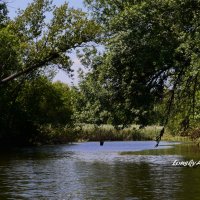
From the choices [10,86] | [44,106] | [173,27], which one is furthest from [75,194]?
[44,106]

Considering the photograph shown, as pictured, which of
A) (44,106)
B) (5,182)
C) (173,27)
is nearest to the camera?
(173,27)

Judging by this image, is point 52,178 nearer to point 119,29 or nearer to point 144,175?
point 144,175

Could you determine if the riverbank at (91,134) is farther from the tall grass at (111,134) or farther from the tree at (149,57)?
the tree at (149,57)

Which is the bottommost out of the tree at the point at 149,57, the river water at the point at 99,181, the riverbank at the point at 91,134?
the river water at the point at 99,181

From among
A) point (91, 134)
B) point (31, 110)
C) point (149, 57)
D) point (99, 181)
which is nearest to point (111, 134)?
point (91, 134)

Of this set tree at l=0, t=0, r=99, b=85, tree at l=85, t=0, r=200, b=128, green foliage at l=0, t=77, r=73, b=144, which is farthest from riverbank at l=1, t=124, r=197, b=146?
tree at l=85, t=0, r=200, b=128

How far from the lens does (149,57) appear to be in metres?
17.8

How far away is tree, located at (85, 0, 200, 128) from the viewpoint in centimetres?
1688

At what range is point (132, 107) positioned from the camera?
19.5 m

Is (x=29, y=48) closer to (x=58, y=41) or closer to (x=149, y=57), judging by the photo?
(x=58, y=41)

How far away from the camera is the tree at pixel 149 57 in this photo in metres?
16.9

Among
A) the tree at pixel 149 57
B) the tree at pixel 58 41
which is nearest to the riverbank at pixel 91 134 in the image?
the tree at pixel 58 41

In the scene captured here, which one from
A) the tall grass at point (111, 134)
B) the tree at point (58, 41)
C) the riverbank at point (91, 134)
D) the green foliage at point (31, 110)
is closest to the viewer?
the tree at point (58, 41)

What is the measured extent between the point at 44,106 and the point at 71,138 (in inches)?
257
